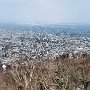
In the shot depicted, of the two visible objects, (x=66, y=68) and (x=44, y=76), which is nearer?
(x=44, y=76)

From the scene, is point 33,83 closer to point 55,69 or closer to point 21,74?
point 21,74

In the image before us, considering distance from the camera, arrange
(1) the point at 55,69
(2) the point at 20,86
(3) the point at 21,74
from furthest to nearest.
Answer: (1) the point at 55,69, (3) the point at 21,74, (2) the point at 20,86

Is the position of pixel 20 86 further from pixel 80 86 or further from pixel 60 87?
pixel 80 86

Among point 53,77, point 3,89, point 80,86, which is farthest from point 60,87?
point 3,89

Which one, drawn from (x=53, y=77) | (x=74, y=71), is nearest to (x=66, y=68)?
(x=74, y=71)

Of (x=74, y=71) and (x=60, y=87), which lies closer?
(x=60, y=87)

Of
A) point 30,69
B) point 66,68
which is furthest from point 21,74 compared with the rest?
point 66,68

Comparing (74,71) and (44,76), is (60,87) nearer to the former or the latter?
(44,76)

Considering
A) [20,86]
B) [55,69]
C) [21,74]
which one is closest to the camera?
[20,86]
